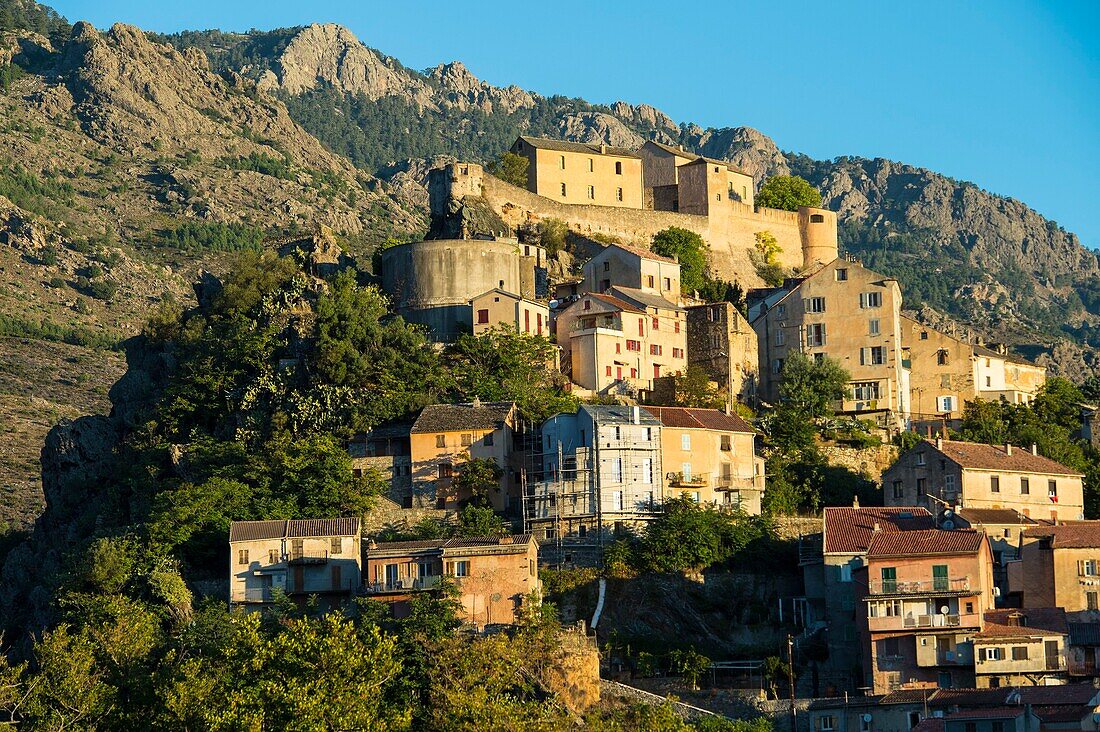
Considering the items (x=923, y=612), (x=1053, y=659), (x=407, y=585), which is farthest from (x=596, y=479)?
(x=1053, y=659)

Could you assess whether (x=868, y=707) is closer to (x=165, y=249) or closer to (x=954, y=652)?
(x=954, y=652)

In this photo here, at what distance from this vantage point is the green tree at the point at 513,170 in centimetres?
11456

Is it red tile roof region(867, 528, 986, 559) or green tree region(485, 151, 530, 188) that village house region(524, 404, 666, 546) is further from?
green tree region(485, 151, 530, 188)

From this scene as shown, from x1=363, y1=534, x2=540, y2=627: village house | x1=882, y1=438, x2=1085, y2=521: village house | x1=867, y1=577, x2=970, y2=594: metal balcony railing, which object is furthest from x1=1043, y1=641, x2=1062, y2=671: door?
x1=363, y1=534, x2=540, y2=627: village house

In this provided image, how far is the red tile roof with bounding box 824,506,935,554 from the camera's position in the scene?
74438 millimetres

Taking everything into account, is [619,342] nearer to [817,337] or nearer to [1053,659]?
[817,337]

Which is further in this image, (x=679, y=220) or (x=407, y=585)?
(x=679, y=220)

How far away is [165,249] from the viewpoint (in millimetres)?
174375

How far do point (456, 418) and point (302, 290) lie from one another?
46.3ft

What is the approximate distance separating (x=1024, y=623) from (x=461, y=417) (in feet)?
84.3

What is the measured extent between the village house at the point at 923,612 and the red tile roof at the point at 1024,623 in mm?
594

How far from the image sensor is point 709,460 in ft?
274

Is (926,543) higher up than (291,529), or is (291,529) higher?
(291,529)

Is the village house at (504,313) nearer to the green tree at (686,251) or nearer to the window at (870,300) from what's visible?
the window at (870,300)
